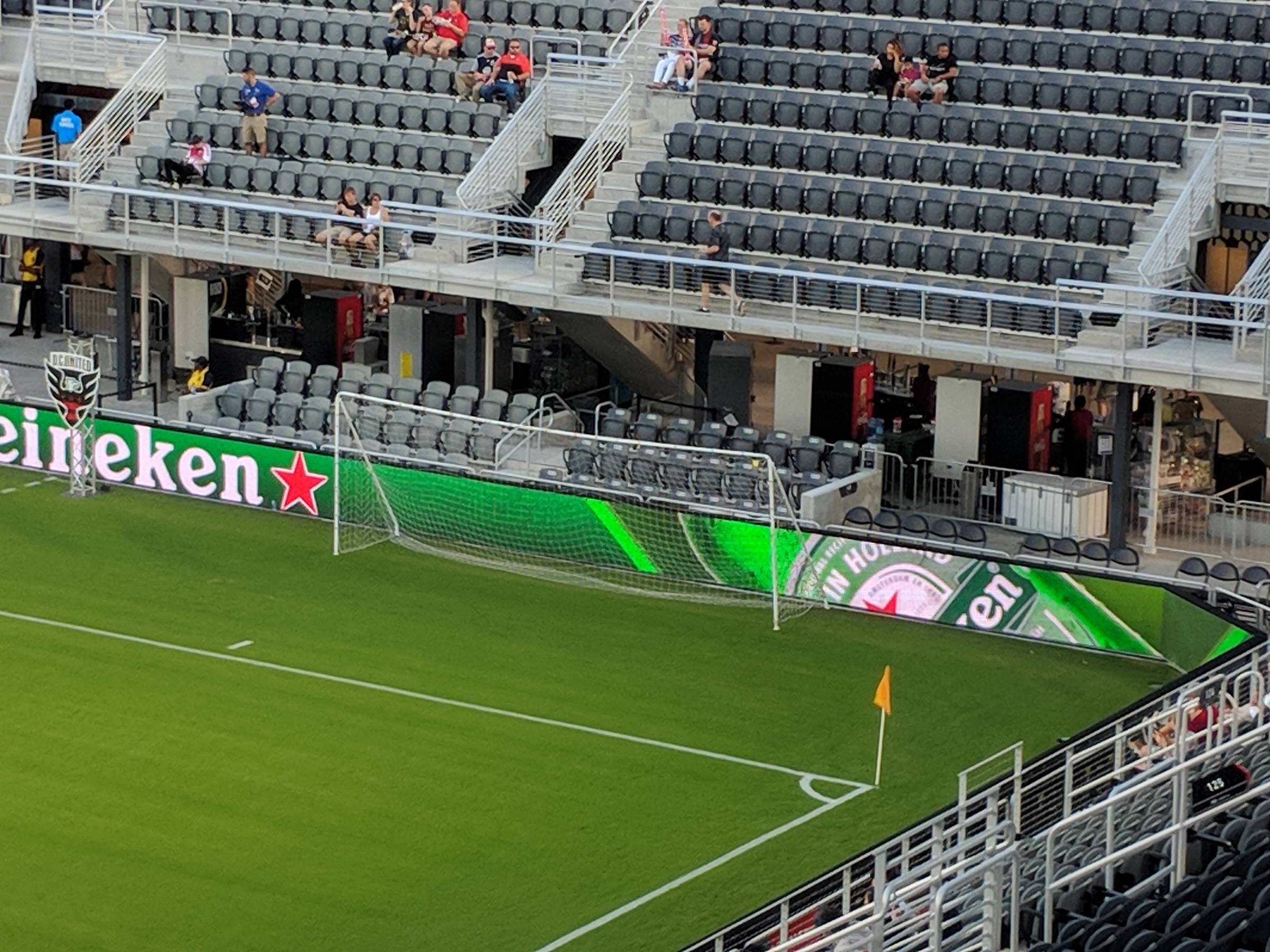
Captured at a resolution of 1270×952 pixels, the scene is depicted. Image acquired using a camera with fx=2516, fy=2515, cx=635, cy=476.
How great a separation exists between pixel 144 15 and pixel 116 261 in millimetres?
6685

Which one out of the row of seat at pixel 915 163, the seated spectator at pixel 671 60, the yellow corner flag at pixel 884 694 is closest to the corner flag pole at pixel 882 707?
the yellow corner flag at pixel 884 694

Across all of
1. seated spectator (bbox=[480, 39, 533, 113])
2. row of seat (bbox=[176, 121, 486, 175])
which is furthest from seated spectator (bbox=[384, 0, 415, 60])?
seated spectator (bbox=[480, 39, 533, 113])

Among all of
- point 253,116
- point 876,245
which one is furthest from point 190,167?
point 876,245

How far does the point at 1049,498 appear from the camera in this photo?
99.2 feet

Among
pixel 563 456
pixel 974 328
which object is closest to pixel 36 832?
pixel 563 456

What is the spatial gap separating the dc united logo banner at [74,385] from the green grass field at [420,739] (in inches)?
63.8

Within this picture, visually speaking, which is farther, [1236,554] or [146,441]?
[146,441]

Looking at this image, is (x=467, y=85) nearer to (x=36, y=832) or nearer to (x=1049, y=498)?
(x=1049, y=498)

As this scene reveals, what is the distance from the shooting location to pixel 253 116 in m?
37.3

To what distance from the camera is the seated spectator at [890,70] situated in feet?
111

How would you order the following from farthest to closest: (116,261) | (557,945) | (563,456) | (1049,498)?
(116,261)
(563,456)
(1049,498)
(557,945)

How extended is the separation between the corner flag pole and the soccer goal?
3.89 m

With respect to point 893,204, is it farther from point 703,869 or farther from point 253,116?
point 703,869

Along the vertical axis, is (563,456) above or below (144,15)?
below
